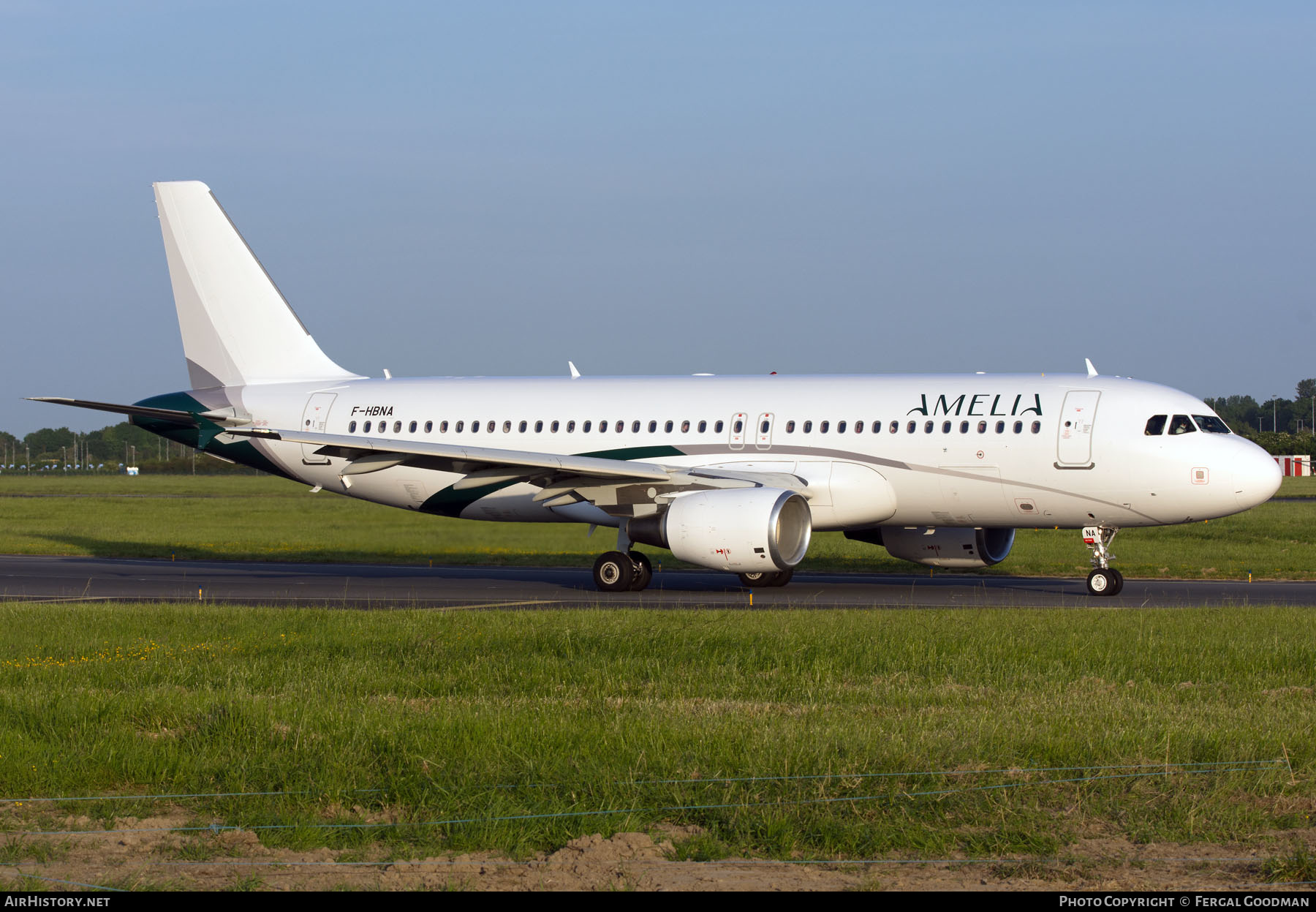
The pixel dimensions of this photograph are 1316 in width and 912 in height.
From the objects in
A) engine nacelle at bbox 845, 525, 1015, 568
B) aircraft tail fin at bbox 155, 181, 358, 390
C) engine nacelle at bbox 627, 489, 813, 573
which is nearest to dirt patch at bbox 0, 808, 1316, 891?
engine nacelle at bbox 627, 489, 813, 573

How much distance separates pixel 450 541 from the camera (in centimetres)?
2656

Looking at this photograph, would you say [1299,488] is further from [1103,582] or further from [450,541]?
[450,541]

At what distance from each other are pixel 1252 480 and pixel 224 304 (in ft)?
67.9

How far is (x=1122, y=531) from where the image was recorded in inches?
1549

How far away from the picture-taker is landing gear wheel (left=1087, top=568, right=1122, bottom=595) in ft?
69.8

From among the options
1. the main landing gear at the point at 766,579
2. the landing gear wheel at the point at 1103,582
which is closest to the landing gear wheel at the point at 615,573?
the main landing gear at the point at 766,579

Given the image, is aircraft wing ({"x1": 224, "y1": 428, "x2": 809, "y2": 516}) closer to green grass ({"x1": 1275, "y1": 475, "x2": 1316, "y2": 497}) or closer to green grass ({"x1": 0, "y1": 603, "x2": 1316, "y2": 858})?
green grass ({"x1": 0, "y1": 603, "x2": 1316, "y2": 858})

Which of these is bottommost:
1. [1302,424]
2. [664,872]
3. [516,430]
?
[664,872]

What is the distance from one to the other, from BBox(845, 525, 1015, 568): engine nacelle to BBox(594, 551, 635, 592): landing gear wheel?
4.32 metres

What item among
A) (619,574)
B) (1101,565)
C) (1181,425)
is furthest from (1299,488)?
(619,574)

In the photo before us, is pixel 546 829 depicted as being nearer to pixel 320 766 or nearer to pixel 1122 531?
pixel 320 766

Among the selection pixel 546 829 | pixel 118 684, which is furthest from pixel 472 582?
pixel 546 829

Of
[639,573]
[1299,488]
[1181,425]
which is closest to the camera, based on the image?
[1181,425]

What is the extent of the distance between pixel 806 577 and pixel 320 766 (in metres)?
19.1
